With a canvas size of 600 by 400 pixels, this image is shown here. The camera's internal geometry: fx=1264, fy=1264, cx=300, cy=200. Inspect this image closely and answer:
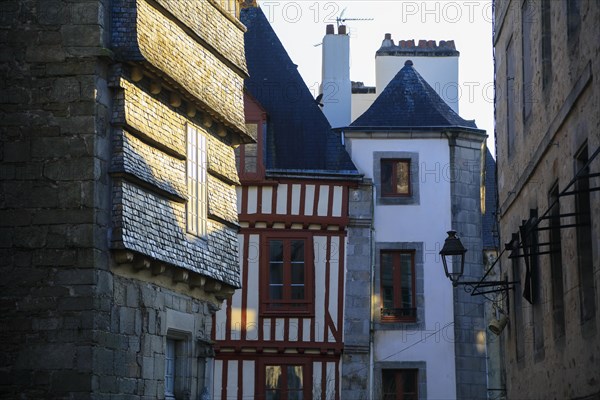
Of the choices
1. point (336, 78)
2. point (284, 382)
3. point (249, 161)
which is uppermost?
point (336, 78)

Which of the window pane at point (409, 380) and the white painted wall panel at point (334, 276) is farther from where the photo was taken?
the window pane at point (409, 380)

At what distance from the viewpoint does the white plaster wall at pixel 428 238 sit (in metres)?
21.6

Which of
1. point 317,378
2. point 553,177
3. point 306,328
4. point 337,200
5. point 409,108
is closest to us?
point 553,177

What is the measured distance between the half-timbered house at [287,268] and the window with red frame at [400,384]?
0.97 meters

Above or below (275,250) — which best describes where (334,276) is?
Result: below

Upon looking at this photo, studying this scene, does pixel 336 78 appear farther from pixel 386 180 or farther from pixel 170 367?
pixel 170 367

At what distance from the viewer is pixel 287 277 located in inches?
842

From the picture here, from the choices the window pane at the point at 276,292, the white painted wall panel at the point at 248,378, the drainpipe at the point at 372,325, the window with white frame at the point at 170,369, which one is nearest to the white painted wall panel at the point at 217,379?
the white painted wall panel at the point at 248,378

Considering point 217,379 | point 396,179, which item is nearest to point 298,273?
point 217,379

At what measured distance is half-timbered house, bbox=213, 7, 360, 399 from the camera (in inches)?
829

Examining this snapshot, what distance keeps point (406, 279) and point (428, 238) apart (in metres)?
0.81

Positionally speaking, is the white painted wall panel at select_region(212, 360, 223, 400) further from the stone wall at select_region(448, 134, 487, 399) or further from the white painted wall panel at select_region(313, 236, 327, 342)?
the stone wall at select_region(448, 134, 487, 399)

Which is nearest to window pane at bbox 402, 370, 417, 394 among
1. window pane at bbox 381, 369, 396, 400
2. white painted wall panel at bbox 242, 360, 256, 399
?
window pane at bbox 381, 369, 396, 400

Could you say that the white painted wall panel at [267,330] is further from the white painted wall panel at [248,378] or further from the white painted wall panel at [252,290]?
the white painted wall panel at [248,378]
